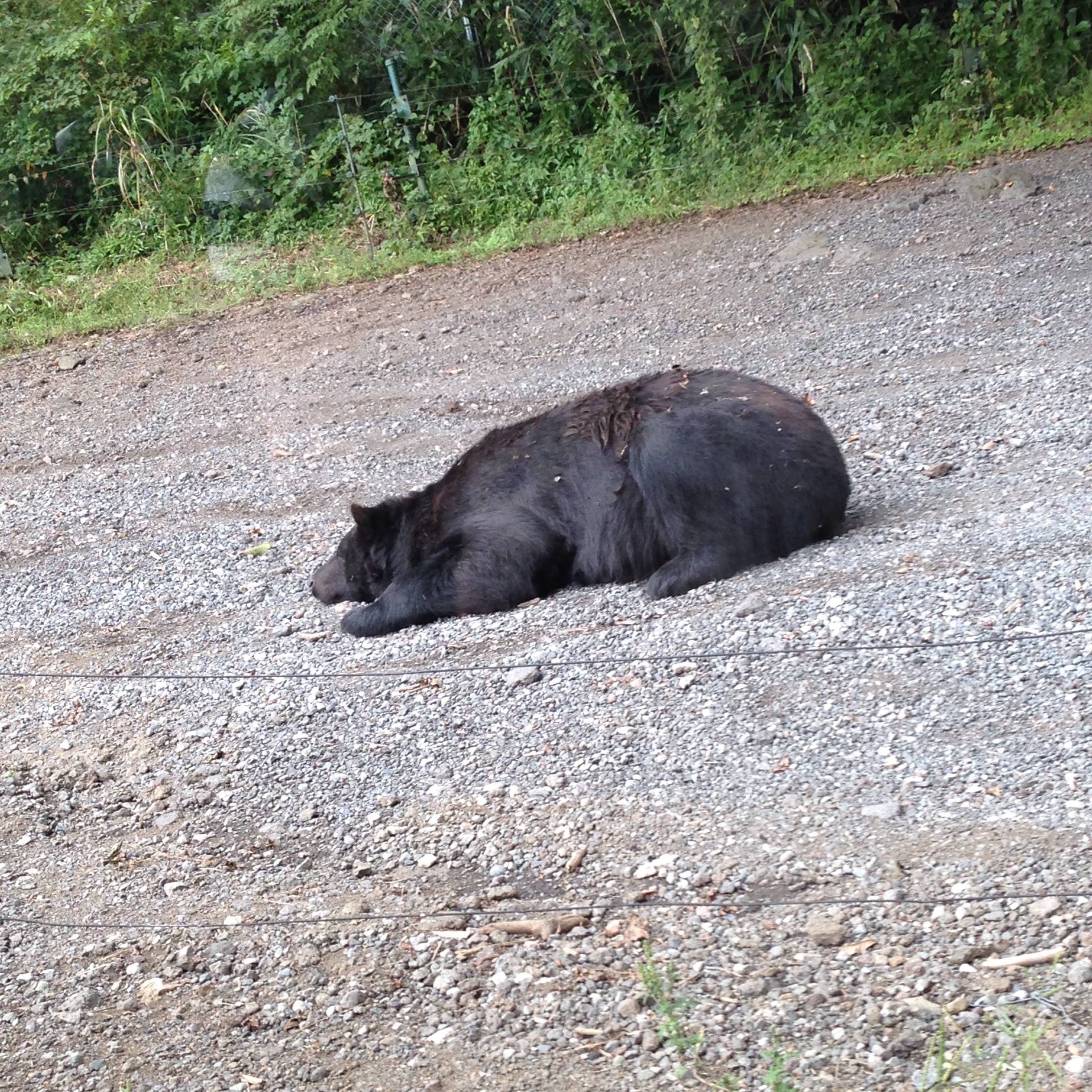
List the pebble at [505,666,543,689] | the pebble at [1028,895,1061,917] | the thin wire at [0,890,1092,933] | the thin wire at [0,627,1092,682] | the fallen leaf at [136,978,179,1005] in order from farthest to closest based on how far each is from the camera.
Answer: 1. the pebble at [505,666,543,689]
2. the thin wire at [0,627,1092,682]
3. the fallen leaf at [136,978,179,1005]
4. the thin wire at [0,890,1092,933]
5. the pebble at [1028,895,1061,917]

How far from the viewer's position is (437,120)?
615 inches

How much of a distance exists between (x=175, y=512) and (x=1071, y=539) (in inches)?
227

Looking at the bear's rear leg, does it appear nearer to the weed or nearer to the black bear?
the black bear

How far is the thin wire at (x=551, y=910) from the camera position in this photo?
132 inches

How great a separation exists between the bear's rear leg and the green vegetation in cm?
830

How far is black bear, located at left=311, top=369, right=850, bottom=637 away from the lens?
5938 millimetres

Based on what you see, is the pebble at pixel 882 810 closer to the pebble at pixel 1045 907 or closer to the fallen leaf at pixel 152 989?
the pebble at pixel 1045 907

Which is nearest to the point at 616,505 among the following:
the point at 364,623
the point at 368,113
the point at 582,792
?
the point at 364,623

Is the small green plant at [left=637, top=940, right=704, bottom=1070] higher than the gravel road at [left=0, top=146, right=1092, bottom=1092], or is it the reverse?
the small green plant at [left=637, top=940, right=704, bottom=1070]

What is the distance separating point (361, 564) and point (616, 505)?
1.48 meters

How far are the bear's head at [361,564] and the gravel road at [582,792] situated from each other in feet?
0.82

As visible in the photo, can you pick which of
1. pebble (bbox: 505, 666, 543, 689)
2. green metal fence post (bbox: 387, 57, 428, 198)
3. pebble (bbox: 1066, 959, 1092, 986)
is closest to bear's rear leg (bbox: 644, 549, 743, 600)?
pebble (bbox: 505, 666, 543, 689)

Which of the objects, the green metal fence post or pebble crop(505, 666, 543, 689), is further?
the green metal fence post

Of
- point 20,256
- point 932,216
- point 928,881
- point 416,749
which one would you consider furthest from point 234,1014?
point 20,256
